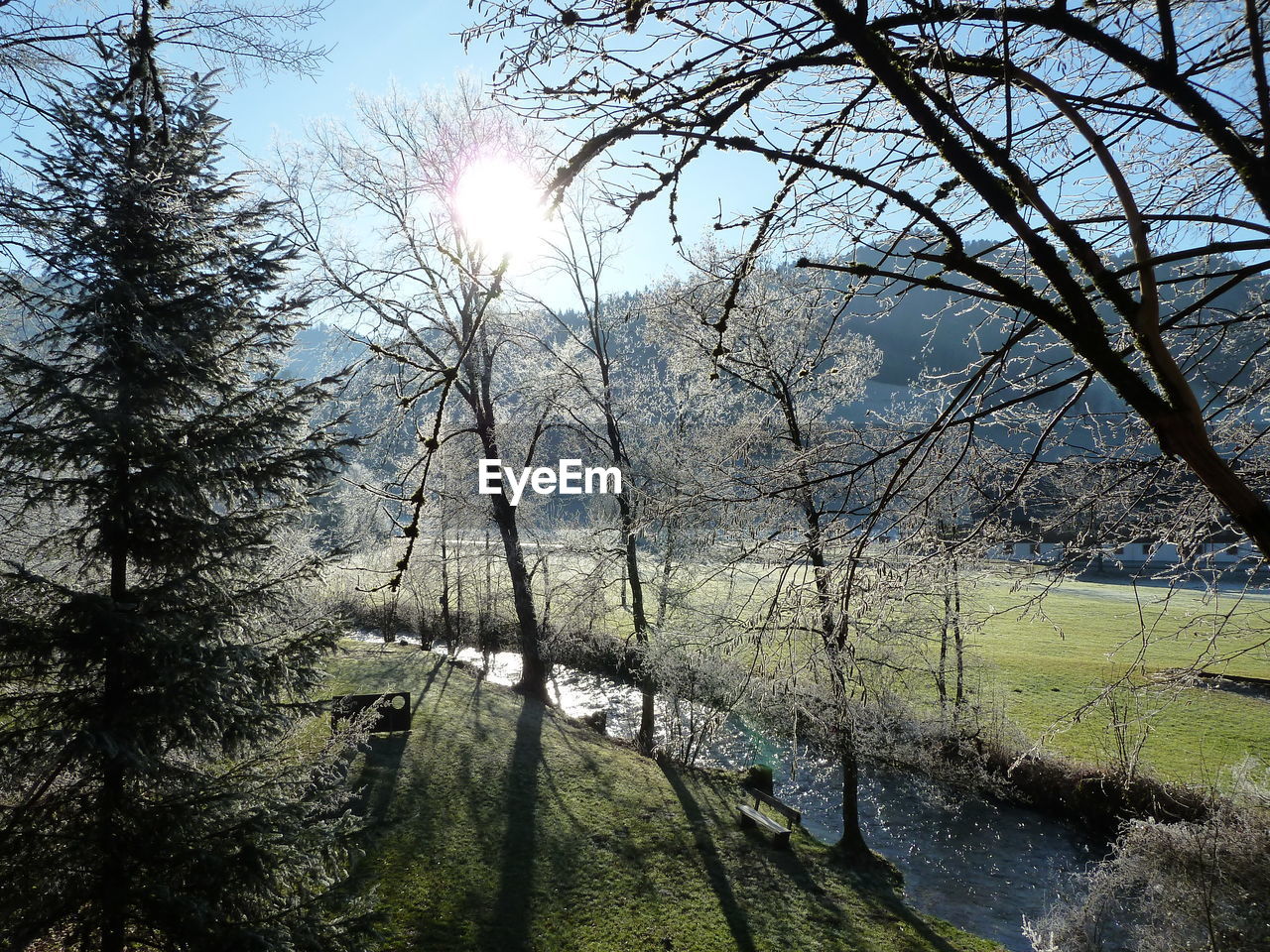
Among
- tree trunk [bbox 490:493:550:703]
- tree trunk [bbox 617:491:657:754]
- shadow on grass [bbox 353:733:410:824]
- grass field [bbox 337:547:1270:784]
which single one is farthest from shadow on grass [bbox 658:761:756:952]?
tree trunk [bbox 490:493:550:703]

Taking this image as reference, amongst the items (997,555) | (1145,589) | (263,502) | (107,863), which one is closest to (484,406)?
(263,502)

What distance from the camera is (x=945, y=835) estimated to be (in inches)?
462

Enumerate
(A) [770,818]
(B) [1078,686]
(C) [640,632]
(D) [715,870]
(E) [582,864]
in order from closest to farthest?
(E) [582,864] → (D) [715,870] → (A) [770,818] → (C) [640,632] → (B) [1078,686]

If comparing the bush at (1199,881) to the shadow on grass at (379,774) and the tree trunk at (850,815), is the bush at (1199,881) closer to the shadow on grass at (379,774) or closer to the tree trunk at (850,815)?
the tree trunk at (850,815)

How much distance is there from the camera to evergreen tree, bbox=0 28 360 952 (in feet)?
13.9

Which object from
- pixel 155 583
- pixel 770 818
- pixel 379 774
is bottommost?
pixel 770 818

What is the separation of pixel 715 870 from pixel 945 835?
5.15 m

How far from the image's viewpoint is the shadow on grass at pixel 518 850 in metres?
6.89

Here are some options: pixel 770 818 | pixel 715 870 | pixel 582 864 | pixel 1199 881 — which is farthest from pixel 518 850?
pixel 1199 881

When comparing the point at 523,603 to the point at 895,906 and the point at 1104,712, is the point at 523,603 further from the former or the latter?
the point at 1104,712

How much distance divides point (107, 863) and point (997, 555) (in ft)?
18.8

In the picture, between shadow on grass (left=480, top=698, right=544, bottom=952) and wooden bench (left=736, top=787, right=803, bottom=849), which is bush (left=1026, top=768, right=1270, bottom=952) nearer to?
wooden bench (left=736, top=787, right=803, bottom=849)

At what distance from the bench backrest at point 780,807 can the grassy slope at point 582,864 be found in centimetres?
37

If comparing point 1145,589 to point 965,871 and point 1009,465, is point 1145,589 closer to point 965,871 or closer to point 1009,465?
point 965,871
